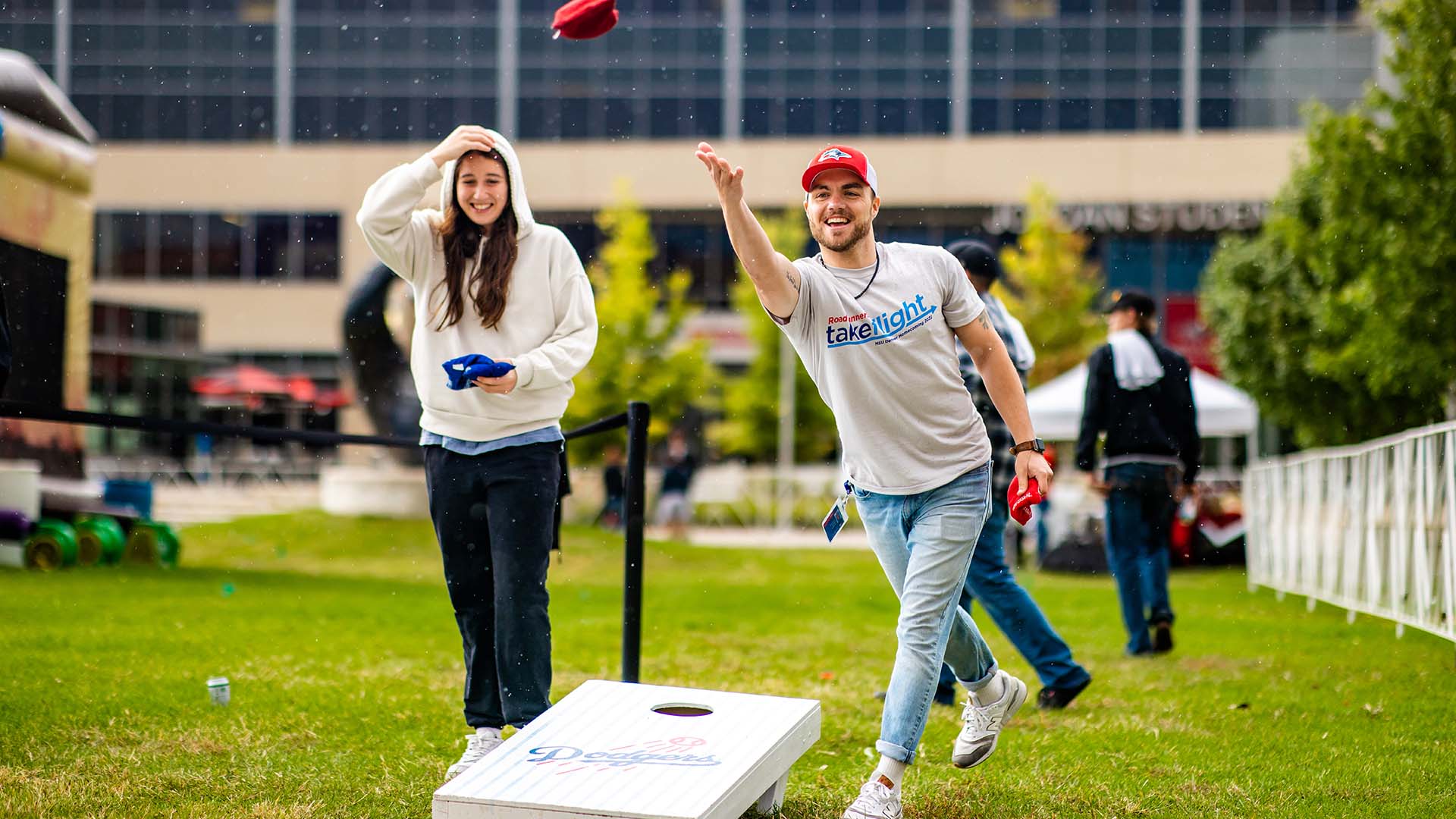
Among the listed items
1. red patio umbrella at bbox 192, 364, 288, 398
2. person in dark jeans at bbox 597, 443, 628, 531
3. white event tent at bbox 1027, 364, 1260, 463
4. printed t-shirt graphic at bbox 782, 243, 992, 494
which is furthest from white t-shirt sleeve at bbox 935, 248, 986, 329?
red patio umbrella at bbox 192, 364, 288, 398

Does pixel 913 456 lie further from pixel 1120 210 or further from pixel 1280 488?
pixel 1120 210

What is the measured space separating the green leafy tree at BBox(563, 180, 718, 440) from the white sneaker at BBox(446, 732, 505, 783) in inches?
904

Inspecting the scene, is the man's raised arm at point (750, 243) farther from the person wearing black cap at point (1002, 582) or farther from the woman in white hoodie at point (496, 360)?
the person wearing black cap at point (1002, 582)

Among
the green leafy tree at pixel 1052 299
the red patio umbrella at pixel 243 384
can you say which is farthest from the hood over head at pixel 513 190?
the red patio umbrella at pixel 243 384

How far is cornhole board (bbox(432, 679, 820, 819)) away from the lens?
3143 millimetres

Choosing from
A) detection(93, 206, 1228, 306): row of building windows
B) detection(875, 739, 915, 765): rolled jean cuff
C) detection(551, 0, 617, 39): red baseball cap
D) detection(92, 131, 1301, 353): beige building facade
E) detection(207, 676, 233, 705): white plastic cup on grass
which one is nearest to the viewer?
detection(875, 739, 915, 765): rolled jean cuff

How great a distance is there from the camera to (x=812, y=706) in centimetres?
406

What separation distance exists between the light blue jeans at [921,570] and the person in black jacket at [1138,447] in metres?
3.43

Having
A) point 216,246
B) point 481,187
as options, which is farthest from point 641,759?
point 216,246

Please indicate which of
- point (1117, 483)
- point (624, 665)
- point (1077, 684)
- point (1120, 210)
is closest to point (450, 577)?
point (624, 665)

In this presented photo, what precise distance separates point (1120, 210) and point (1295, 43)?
6745 millimetres

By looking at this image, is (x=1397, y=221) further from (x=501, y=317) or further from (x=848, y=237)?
(x=501, y=317)

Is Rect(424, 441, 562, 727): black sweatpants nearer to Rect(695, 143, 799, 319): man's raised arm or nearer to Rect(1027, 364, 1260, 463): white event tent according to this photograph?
Rect(695, 143, 799, 319): man's raised arm

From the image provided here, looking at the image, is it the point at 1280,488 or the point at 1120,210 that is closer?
the point at 1280,488
